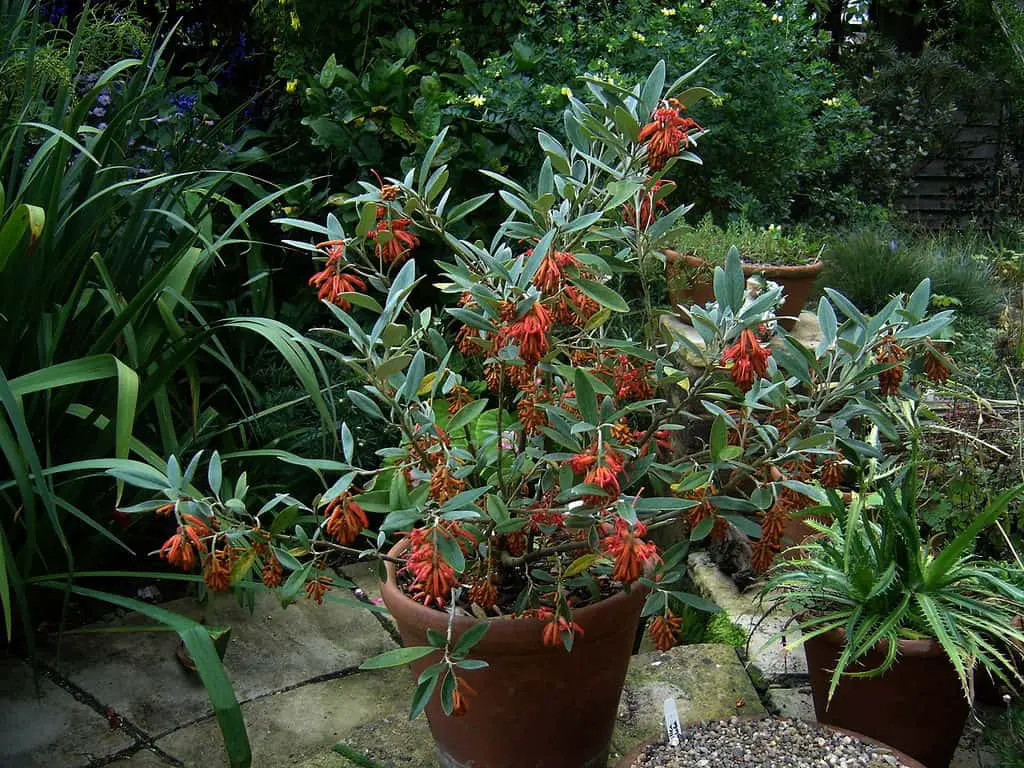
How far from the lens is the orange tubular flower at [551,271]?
1.46 metres

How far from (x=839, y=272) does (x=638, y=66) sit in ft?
3.97

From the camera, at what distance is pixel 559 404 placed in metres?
1.82

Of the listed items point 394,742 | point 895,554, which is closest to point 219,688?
point 394,742

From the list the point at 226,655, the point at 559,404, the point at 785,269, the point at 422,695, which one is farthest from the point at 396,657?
the point at 785,269

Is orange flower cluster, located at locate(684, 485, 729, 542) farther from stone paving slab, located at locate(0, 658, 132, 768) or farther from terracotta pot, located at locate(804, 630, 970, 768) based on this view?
stone paving slab, located at locate(0, 658, 132, 768)

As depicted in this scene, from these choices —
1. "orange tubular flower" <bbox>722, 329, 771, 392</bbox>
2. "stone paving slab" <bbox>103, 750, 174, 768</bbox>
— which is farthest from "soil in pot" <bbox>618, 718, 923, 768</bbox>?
"stone paving slab" <bbox>103, 750, 174, 768</bbox>

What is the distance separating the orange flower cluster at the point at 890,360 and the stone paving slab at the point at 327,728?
45.8 inches

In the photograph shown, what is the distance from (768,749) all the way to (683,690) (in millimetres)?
501

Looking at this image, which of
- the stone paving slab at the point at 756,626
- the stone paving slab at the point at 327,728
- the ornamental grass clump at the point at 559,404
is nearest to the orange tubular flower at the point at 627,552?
the ornamental grass clump at the point at 559,404

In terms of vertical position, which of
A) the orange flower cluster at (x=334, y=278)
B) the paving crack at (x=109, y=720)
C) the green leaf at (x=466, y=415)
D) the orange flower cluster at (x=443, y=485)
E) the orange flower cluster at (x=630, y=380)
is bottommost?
the paving crack at (x=109, y=720)

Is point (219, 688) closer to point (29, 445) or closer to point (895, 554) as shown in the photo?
point (29, 445)

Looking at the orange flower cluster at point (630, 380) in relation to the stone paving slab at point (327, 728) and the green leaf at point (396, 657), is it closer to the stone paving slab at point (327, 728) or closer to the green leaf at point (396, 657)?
the green leaf at point (396, 657)

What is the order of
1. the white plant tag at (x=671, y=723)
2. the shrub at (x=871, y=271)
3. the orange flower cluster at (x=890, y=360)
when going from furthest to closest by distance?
the shrub at (x=871, y=271), the white plant tag at (x=671, y=723), the orange flower cluster at (x=890, y=360)

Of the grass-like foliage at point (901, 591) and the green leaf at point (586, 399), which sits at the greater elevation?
the green leaf at point (586, 399)
